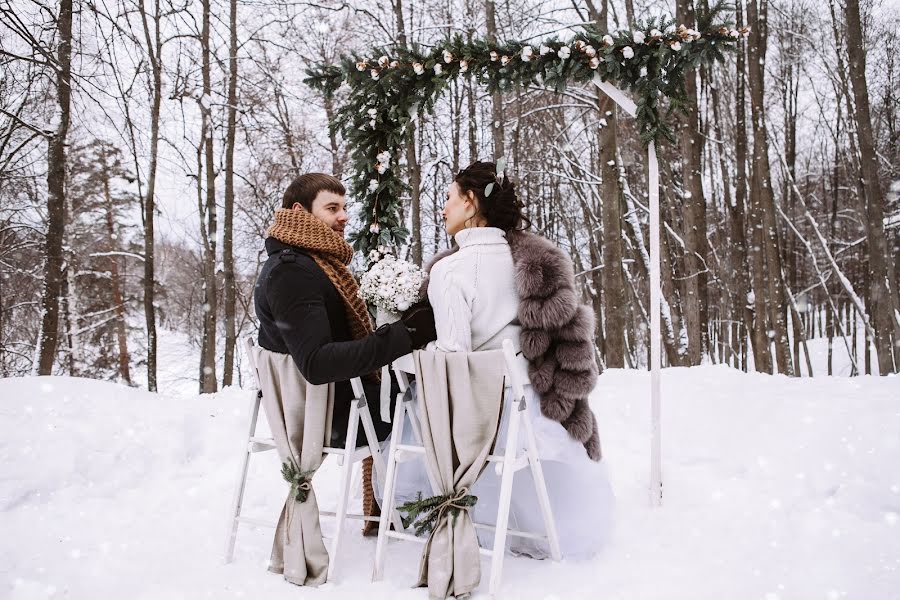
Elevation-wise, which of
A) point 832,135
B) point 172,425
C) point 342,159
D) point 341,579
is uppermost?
point 832,135

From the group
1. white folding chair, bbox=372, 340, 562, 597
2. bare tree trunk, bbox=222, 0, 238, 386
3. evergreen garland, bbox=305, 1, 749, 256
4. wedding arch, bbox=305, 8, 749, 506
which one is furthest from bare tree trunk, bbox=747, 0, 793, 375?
bare tree trunk, bbox=222, 0, 238, 386

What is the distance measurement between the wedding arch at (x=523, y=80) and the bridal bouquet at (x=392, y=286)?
58.5 inches

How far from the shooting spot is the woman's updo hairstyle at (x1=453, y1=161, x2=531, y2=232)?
3164mm

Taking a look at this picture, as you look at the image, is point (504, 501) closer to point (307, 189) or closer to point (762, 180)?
point (307, 189)

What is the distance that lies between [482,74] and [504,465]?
261cm

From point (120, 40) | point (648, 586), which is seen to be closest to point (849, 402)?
point (648, 586)

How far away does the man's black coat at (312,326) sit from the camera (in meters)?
2.72

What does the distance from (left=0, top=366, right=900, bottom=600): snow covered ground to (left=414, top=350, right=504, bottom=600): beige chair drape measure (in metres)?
0.25

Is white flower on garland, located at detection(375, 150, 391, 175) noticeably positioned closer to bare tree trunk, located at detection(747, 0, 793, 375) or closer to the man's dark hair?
the man's dark hair

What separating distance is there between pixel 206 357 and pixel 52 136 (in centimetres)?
618

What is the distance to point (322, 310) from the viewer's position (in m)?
2.84

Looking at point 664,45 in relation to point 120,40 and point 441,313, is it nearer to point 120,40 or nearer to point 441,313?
point 441,313

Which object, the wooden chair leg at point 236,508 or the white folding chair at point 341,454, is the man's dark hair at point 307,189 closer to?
the white folding chair at point 341,454

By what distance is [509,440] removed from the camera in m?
2.74
